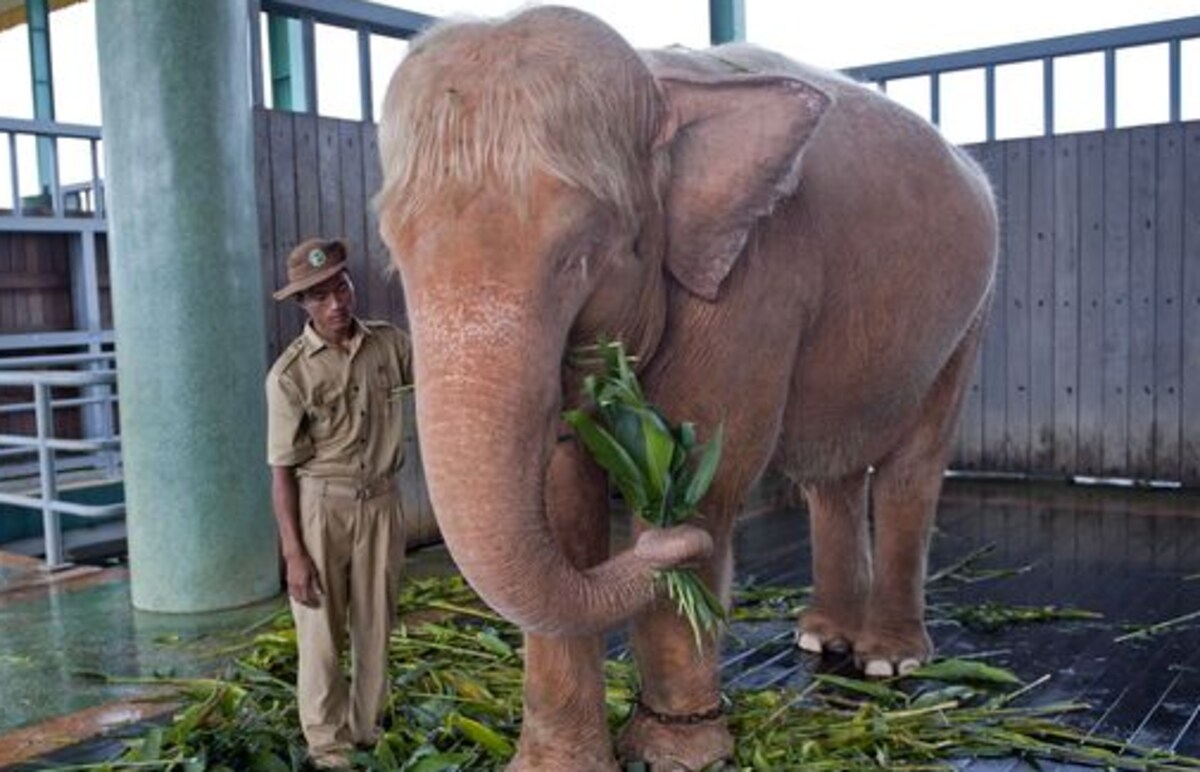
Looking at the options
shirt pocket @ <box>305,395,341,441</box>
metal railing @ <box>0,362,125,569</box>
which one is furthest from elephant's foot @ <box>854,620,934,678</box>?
metal railing @ <box>0,362,125,569</box>

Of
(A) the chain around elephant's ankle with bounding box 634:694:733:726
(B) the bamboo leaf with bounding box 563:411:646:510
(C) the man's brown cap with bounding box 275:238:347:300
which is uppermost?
(C) the man's brown cap with bounding box 275:238:347:300

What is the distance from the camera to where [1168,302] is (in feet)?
26.0

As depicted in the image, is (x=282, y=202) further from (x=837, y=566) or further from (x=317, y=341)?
(x=837, y=566)

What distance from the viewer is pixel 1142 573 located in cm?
576

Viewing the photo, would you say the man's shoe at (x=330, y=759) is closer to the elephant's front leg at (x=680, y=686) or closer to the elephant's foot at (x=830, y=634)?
the elephant's front leg at (x=680, y=686)

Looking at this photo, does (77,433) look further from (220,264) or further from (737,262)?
(737,262)

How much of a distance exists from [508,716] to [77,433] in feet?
29.9

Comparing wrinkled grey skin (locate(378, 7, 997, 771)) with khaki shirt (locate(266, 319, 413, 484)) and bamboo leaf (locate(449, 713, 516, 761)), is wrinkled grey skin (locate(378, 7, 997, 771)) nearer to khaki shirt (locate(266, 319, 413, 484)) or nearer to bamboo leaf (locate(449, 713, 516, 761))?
bamboo leaf (locate(449, 713, 516, 761))

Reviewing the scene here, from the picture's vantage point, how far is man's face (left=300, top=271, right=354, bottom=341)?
349 cm

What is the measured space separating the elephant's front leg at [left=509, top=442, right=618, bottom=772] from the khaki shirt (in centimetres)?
64

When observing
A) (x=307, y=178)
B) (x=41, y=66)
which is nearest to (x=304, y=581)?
(x=307, y=178)

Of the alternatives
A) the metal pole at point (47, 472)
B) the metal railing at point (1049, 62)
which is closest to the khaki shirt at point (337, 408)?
the metal pole at point (47, 472)

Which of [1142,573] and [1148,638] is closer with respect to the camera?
[1148,638]

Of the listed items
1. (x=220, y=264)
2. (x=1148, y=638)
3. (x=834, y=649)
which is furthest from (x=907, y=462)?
(x=220, y=264)
